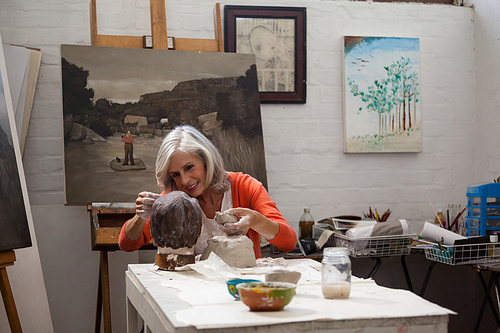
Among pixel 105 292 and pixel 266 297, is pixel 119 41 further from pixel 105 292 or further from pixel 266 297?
pixel 266 297

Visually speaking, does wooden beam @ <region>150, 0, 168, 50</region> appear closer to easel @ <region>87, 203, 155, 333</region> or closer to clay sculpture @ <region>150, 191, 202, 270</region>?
easel @ <region>87, 203, 155, 333</region>

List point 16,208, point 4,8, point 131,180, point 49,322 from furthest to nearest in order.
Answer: point 4,8 → point 131,180 → point 49,322 → point 16,208

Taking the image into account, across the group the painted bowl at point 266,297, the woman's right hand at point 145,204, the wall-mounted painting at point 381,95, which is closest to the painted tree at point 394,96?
the wall-mounted painting at point 381,95

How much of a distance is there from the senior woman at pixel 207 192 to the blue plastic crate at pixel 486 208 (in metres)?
1.42

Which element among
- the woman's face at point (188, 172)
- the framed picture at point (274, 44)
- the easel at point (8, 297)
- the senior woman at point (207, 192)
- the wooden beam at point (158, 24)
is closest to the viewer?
the senior woman at point (207, 192)

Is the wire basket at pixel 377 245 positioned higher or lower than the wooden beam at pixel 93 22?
lower

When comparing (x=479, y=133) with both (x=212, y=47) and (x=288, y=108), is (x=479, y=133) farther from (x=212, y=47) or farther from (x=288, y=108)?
(x=212, y=47)

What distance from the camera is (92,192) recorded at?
285cm

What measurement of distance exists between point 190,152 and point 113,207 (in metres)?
0.82

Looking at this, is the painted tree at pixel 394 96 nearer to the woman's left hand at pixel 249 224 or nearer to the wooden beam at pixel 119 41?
the wooden beam at pixel 119 41

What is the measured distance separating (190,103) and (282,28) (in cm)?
93

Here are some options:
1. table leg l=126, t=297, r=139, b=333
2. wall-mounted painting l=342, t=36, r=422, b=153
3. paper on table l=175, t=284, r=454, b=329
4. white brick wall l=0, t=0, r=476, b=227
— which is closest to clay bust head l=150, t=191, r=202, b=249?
table leg l=126, t=297, r=139, b=333

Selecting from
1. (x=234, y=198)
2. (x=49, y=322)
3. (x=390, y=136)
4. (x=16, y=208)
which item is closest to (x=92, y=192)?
(x=16, y=208)

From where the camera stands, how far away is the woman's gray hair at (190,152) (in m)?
2.12
